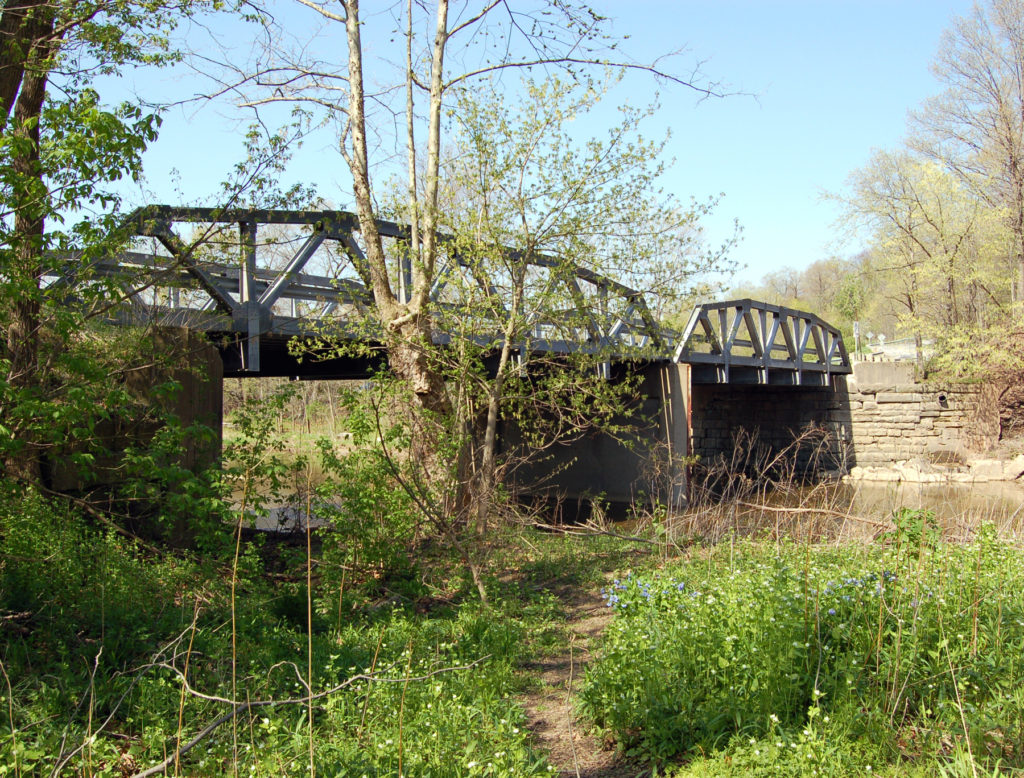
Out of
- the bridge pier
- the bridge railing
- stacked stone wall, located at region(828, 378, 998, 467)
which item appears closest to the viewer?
the bridge railing

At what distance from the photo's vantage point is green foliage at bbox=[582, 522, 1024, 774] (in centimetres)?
365

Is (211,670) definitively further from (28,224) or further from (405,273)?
(405,273)

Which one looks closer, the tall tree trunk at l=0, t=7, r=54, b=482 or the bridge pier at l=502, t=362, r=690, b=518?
the tall tree trunk at l=0, t=7, r=54, b=482

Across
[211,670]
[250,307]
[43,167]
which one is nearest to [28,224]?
[43,167]

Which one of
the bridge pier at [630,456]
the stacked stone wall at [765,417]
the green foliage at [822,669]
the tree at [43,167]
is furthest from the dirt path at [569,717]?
the stacked stone wall at [765,417]

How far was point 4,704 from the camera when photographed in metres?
3.94

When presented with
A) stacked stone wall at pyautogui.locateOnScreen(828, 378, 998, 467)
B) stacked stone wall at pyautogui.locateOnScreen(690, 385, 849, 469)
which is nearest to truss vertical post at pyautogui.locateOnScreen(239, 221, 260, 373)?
stacked stone wall at pyautogui.locateOnScreen(690, 385, 849, 469)

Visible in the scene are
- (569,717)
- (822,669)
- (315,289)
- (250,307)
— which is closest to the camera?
(822,669)

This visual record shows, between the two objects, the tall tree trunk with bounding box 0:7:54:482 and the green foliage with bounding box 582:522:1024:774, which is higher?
the tall tree trunk with bounding box 0:7:54:482

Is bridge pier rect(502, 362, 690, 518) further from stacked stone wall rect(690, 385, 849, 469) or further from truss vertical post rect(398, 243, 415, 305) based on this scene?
stacked stone wall rect(690, 385, 849, 469)

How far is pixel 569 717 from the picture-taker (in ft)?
13.9

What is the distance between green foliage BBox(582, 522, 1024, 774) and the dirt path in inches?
5.5

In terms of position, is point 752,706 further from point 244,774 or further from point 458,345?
point 458,345

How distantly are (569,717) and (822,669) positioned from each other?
1264 millimetres
